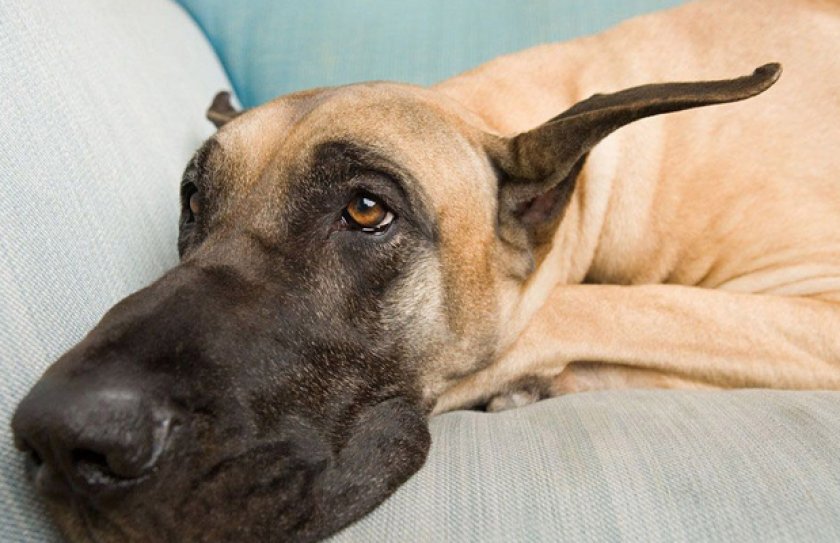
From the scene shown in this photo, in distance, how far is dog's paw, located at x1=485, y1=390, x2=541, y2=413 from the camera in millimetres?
1545

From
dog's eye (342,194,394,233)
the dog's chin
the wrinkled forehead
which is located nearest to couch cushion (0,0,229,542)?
the dog's chin

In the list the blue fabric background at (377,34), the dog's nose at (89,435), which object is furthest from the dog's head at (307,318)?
the blue fabric background at (377,34)

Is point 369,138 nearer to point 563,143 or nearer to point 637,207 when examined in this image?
point 563,143

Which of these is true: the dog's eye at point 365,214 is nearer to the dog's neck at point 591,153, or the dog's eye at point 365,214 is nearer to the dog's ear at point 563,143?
the dog's ear at point 563,143

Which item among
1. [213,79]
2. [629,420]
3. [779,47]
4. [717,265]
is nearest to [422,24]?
[213,79]

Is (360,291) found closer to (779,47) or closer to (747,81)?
(747,81)

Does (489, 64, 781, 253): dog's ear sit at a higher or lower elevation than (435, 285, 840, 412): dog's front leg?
higher

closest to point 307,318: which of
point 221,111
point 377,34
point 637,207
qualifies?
point 637,207

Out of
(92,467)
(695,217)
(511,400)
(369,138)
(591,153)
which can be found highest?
(369,138)

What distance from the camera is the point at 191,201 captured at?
5.07 feet

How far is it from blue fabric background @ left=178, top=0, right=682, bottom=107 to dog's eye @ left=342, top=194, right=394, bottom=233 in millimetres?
1803

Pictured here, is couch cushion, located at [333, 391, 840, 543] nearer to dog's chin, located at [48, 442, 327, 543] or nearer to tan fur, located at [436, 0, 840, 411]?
dog's chin, located at [48, 442, 327, 543]

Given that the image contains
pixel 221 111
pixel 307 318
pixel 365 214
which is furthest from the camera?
pixel 221 111

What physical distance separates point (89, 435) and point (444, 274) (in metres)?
0.74
